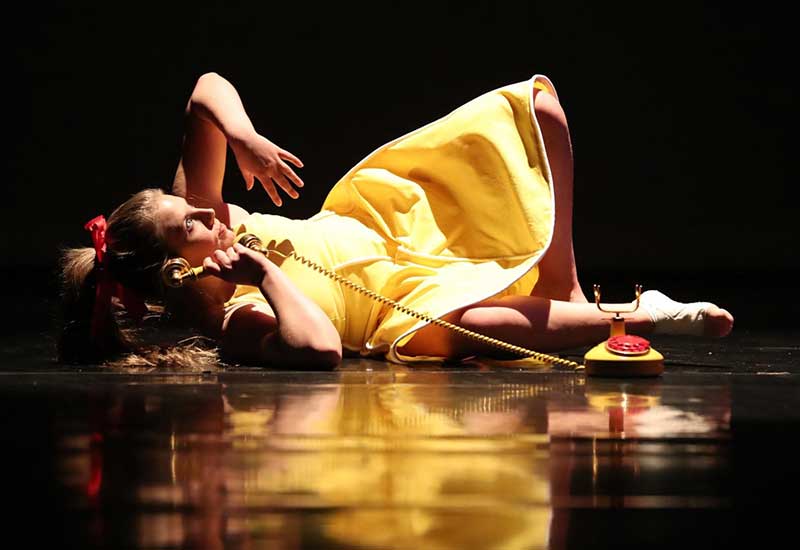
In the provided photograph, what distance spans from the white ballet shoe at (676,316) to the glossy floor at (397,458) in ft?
0.70

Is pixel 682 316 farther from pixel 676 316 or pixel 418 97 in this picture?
pixel 418 97

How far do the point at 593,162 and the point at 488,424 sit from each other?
130 inches

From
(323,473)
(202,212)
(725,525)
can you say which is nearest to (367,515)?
(323,473)

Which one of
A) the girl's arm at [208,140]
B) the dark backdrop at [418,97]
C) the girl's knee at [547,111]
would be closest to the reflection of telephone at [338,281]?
the girl's arm at [208,140]

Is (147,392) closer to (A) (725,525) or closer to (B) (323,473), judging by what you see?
(B) (323,473)

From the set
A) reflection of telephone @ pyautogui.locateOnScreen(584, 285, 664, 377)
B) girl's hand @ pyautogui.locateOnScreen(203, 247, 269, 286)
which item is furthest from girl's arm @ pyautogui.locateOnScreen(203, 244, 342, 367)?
reflection of telephone @ pyautogui.locateOnScreen(584, 285, 664, 377)

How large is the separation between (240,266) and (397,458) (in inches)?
35.2

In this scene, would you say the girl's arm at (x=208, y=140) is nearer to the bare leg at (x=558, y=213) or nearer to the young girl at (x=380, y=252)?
the young girl at (x=380, y=252)

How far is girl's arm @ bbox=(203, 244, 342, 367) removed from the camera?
225cm

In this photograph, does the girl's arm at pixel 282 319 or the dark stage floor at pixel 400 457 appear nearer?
the dark stage floor at pixel 400 457

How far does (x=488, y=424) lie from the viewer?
1.68 metres

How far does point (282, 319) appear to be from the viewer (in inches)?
88.4

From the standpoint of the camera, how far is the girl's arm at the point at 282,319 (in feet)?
7.38

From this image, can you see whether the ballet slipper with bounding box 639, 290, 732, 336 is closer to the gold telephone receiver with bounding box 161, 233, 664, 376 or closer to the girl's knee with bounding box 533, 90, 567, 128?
the gold telephone receiver with bounding box 161, 233, 664, 376
